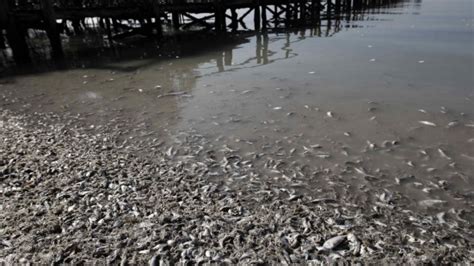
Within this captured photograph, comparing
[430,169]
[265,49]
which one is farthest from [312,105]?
Result: [265,49]

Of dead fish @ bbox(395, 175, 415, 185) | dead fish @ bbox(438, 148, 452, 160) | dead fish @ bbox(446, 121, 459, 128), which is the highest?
dead fish @ bbox(446, 121, 459, 128)

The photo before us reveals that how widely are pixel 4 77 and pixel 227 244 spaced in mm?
12529

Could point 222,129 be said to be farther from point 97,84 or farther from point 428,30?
point 428,30

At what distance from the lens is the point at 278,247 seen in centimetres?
401

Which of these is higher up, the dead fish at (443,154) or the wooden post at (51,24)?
the wooden post at (51,24)

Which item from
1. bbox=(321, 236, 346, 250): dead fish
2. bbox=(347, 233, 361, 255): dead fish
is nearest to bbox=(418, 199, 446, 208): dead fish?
bbox=(347, 233, 361, 255): dead fish

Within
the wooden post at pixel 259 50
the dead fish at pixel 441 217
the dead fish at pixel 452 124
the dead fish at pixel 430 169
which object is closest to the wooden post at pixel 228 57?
the wooden post at pixel 259 50

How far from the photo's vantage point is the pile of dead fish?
391cm

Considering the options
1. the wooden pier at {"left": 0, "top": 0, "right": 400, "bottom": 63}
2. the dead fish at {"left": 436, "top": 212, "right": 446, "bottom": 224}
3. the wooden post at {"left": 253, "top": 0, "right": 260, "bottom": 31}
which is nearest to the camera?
the dead fish at {"left": 436, "top": 212, "right": 446, "bottom": 224}

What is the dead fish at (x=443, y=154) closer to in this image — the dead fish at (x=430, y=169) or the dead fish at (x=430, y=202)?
the dead fish at (x=430, y=169)

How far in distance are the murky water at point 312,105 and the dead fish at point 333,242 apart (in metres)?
1.03

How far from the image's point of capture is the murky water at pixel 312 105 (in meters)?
5.67

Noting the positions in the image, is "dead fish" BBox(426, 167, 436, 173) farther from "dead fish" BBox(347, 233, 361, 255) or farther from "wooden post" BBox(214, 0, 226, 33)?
"wooden post" BBox(214, 0, 226, 33)

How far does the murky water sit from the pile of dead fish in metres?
0.53
